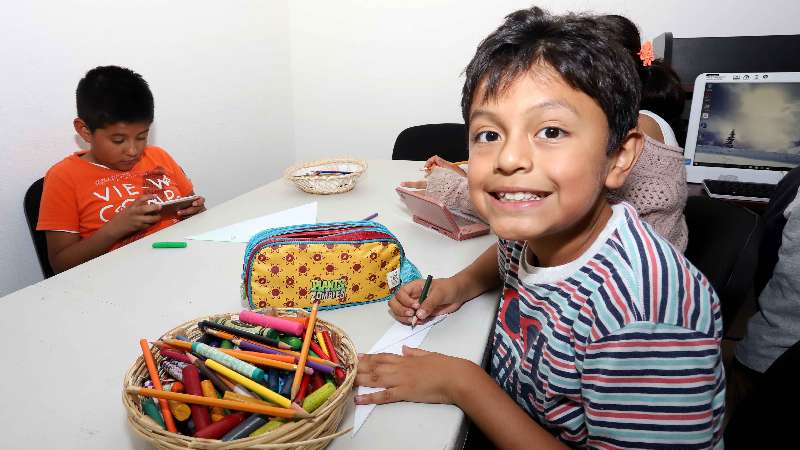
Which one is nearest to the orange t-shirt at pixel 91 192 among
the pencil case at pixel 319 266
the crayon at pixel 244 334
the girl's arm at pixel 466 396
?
the pencil case at pixel 319 266

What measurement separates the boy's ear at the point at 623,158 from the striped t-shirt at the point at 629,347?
0.14ft

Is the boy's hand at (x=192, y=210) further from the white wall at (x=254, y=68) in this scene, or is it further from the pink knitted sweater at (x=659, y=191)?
the pink knitted sweater at (x=659, y=191)

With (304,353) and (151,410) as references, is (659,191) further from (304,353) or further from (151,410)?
(151,410)

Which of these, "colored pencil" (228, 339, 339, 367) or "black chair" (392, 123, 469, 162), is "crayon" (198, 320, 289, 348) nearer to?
"colored pencil" (228, 339, 339, 367)

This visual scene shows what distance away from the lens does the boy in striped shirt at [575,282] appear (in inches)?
23.6

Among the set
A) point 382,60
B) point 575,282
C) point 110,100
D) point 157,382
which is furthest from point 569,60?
point 382,60

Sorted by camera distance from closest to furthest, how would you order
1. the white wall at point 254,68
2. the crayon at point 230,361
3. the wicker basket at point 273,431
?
the wicker basket at point 273,431
the crayon at point 230,361
the white wall at point 254,68

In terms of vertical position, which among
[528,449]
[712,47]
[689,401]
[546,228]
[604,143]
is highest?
[712,47]

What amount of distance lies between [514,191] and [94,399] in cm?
65

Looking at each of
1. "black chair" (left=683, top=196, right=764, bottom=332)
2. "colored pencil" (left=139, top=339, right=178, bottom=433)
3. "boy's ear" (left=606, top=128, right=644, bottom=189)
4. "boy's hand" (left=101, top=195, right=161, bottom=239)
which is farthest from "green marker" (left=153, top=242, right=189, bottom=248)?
"black chair" (left=683, top=196, right=764, bottom=332)

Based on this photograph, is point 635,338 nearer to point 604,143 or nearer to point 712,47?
point 604,143

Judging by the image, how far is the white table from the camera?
647mm

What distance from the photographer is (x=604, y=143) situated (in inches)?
26.6

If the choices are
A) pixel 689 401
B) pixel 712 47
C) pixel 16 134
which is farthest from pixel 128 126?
pixel 712 47
